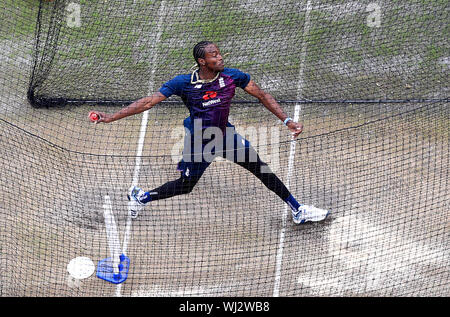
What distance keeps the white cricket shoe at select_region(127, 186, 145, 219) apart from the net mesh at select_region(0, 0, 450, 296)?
0.50ft

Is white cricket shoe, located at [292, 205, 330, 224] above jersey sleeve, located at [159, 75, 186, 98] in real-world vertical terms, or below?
below

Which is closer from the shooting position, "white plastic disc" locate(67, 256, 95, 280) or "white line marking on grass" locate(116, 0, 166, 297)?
"white plastic disc" locate(67, 256, 95, 280)

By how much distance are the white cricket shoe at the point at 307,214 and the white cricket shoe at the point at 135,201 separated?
188 centimetres

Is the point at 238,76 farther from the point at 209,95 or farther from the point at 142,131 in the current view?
the point at 142,131

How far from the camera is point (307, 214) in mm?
8227

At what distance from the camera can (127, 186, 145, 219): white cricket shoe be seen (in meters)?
8.38

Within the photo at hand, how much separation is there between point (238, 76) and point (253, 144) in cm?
213

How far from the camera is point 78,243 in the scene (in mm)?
8133

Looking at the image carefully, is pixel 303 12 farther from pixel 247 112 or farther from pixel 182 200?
pixel 182 200

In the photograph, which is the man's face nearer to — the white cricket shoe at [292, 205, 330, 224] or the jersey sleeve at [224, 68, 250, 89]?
the jersey sleeve at [224, 68, 250, 89]

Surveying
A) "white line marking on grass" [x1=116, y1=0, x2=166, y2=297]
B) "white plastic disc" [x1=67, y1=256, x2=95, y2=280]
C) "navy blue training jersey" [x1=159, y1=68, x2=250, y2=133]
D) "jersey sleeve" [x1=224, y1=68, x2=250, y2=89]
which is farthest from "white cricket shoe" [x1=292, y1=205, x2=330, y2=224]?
"white plastic disc" [x1=67, y1=256, x2=95, y2=280]

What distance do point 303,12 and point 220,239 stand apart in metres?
4.54

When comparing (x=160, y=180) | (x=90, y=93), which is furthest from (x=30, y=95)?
(x=160, y=180)

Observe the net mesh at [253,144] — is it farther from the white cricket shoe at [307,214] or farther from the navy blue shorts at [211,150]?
the navy blue shorts at [211,150]
